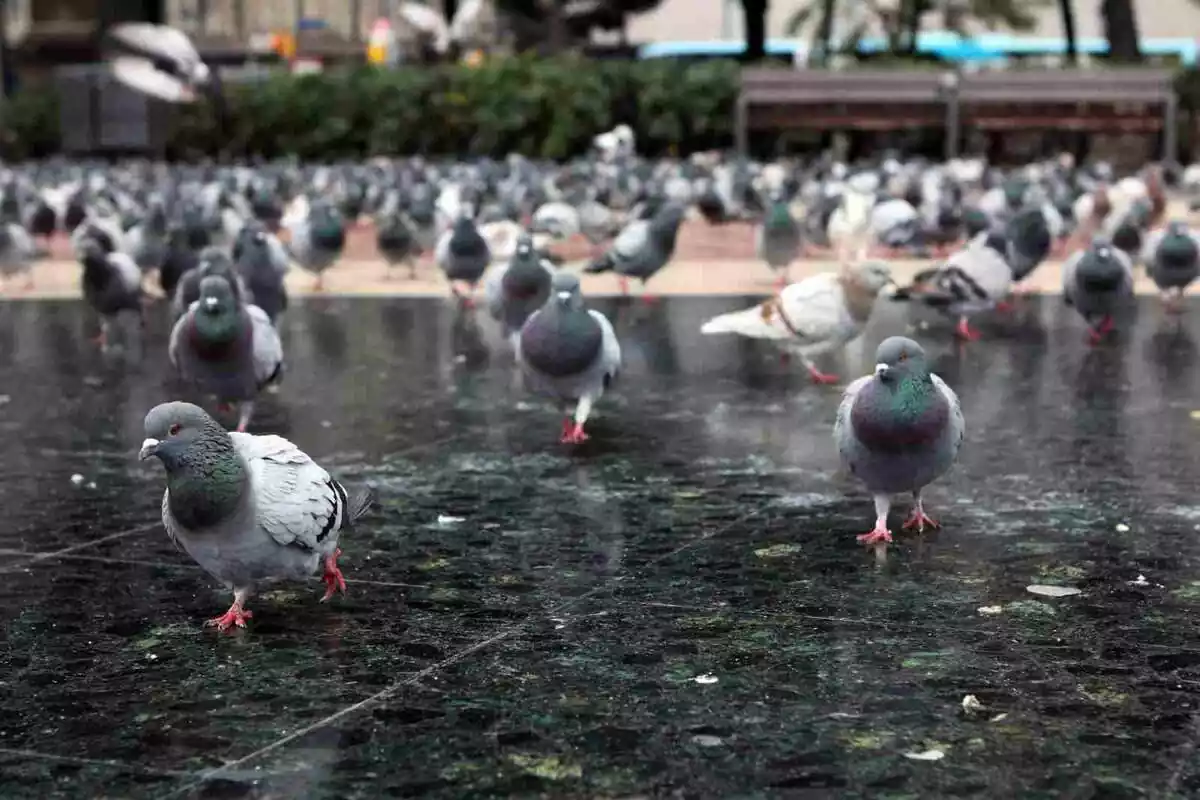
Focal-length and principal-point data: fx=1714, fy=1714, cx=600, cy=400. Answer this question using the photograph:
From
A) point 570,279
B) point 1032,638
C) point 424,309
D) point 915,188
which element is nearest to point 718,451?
point 570,279

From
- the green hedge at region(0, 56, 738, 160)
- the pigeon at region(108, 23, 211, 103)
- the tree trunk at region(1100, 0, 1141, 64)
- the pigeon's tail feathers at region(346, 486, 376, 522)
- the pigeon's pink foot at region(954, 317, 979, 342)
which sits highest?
the tree trunk at region(1100, 0, 1141, 64)

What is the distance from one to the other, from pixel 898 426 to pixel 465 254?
7.86 m

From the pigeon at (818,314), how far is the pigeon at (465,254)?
13.4ft

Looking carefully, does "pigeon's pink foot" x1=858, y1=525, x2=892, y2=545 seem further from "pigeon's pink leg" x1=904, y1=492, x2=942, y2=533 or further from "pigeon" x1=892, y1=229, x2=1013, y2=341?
"pigeon" x1=892, y1=229, x2=1013, y2=341

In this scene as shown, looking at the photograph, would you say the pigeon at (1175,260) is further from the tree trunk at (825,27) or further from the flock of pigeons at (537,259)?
the tree trunk at (825,27)

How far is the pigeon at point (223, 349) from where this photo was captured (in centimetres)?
739

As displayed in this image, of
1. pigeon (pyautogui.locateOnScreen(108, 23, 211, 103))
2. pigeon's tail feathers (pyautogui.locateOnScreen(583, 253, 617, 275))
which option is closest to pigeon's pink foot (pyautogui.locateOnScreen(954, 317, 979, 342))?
pigeon's tail feathers (pyautogui.locateOnScreen(583, 253, 617, 275))

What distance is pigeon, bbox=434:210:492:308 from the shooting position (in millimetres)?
12906

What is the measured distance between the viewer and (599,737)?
152 inches

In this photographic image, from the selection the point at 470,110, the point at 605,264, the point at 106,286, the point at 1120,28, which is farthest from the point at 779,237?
the point at 1120,28

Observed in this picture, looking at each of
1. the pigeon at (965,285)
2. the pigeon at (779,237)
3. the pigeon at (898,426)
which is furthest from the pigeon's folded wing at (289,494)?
the pigeon at (779,237)

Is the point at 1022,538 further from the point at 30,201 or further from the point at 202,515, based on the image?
the point at 30,201

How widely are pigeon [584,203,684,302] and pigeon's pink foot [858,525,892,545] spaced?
7.21 m

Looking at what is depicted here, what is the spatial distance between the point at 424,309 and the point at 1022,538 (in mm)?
7862
